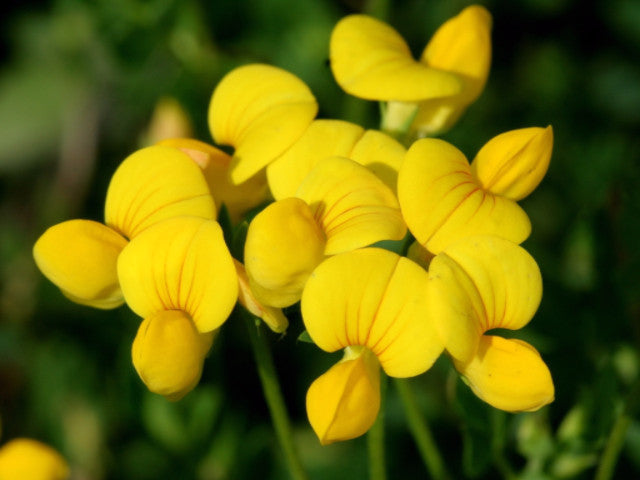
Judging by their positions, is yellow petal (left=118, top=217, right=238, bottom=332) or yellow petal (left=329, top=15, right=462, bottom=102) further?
yellow petal (left=329, top=15, right=462, bottom=102)

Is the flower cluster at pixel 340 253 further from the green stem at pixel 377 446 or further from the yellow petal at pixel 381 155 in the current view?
the green stem at pixel 377 446

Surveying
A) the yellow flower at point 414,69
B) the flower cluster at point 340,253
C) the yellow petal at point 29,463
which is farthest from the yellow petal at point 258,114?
the yellow petal at point 29,463

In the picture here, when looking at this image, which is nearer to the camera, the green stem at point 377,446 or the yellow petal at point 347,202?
the yellow petal at point 347,202

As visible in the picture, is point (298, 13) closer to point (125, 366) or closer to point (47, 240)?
point (125, 366)

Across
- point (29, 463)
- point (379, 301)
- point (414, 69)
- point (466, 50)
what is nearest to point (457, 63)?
point (466, 50)

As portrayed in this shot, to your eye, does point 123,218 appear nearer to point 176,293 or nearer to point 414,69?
point 176,293

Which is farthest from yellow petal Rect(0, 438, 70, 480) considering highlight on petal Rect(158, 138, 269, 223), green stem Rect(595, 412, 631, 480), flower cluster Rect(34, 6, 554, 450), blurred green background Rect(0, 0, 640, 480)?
green stem Rect(595, 412, 631, 480)

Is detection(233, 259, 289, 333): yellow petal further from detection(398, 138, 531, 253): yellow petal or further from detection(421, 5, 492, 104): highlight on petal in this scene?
detection(421, 5, 492, 104): highlight on petal
